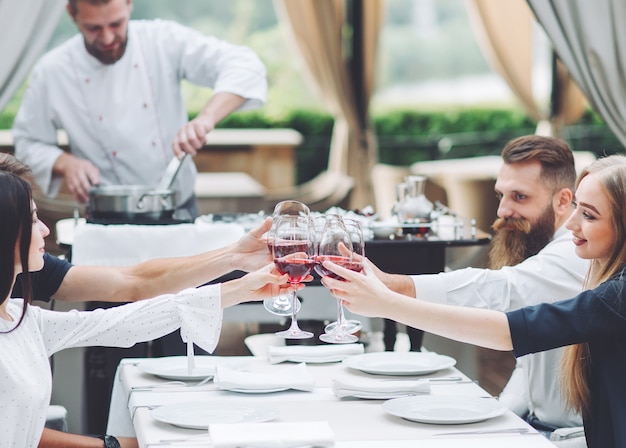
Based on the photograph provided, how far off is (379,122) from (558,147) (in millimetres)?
7881

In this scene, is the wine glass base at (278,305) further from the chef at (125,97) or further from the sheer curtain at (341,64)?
the sheer curtain at (341,64)

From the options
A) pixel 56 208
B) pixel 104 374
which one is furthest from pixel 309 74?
pixel 104 374

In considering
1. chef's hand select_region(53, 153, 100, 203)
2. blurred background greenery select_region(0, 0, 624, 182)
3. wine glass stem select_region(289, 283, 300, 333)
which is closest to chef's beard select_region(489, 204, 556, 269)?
wine glass stem select_region(289, 283, 300, 333)

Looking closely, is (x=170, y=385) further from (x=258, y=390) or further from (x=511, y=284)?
(x=511, y=284)

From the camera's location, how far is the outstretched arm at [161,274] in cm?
266

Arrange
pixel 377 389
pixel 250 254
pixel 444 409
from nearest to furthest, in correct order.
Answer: pixel 444 409 < pixel 377 389 < pixel 250 254

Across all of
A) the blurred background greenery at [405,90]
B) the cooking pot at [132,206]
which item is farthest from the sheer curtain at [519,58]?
the cooking pot at [132,206]

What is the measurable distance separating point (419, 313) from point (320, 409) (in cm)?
26

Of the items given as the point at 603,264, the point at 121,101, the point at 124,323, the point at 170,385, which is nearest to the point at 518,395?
the point at 603,264

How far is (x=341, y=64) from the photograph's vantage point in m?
7.26

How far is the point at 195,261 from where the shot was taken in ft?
9.05

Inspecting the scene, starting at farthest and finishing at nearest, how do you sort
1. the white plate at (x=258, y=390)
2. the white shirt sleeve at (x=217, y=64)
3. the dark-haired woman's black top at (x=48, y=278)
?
the white shirt sleeve at (x=217, y=64), the dark-haired woman's black top at (x=48, y=278), the white plate at (x=258, y=390)

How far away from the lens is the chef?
4086 millimetres

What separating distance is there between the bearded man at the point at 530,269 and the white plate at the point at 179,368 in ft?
1.45
